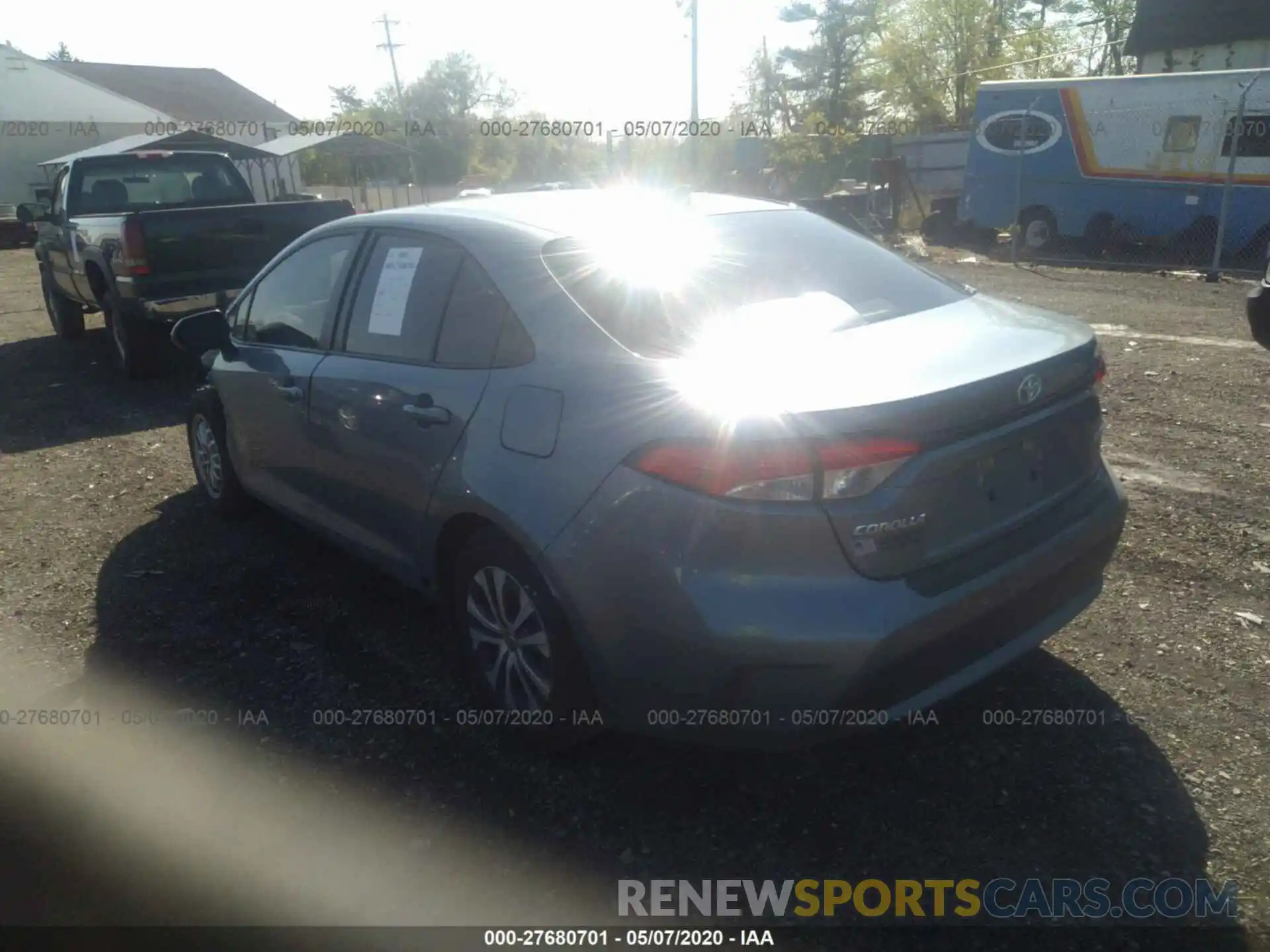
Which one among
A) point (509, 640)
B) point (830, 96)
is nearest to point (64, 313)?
point (509, 640)

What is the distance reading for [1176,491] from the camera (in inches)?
197

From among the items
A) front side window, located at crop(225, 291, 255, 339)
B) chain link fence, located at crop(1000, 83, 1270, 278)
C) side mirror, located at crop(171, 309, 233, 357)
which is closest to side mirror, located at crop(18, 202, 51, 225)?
side mirror, located at crop(171, 309, 233, 357)

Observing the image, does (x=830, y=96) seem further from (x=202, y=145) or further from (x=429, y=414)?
(x=429, y=414)

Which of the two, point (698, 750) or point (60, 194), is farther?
point (60, 194)

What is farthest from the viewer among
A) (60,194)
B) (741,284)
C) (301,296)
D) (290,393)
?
(60,194)

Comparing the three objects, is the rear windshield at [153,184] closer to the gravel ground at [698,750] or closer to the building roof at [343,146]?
the gravel ground at [698,750]

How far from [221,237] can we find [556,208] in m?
5.73

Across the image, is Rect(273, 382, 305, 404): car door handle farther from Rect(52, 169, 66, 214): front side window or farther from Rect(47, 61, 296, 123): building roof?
Rect(47, 61, 296, 123): building roof

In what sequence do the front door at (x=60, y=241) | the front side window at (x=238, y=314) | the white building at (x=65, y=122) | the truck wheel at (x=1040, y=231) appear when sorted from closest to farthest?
the front side window at (x=238, y=314), the front door at (x=60, y=241), the truck wheel at (x=1040, y=231), the white building at (x=65, y=122)

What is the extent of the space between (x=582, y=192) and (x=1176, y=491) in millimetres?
3293

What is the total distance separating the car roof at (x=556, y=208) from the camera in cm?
341

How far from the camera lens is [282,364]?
168 inches

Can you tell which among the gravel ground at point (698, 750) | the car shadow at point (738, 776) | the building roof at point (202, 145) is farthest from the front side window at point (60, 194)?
the building roof at point (202, 145)

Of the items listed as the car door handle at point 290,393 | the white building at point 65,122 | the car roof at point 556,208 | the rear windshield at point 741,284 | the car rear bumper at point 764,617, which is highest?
the white building at point 65,122
